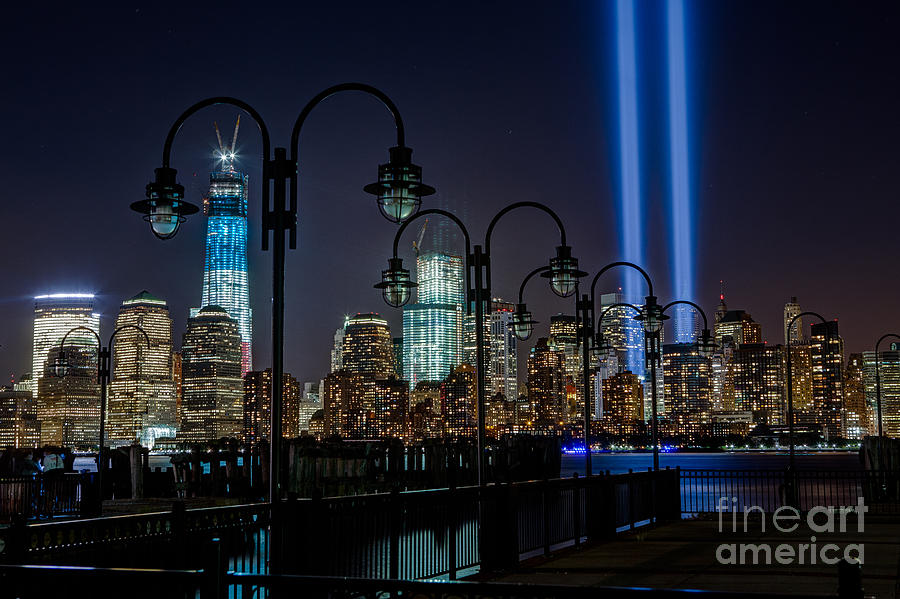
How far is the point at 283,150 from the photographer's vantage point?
12188 mm

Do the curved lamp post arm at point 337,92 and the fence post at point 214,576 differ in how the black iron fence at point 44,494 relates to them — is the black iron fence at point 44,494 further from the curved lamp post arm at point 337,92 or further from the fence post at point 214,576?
the fence post at point 214,576

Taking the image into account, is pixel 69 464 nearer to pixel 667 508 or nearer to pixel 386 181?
pixel 667 508

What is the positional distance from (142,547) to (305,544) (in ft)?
6.67

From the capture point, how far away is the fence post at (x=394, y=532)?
1246 cm

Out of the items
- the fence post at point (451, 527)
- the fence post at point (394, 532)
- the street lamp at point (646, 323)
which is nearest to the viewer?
the fence post at point (394, 532)

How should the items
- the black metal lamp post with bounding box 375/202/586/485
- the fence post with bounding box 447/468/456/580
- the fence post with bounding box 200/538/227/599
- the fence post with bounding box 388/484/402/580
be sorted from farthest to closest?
the black metal lamp post with bounding box 375/202/586/485 < the fence post with bounding box 447/468/456/580 < the fence post with bounding box 388/484/402/580 < the fence post with bounding box 200/538/227/599

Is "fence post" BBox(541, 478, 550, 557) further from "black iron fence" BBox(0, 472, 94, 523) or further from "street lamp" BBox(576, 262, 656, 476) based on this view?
"black iron fence" BBox(0, 472, 94, 523)

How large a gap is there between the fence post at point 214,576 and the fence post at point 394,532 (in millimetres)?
7001

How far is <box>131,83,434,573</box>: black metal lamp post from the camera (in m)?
11.2

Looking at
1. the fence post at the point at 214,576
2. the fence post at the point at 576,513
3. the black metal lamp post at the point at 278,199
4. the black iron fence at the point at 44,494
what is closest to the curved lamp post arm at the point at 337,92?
the black metal lamp post at the point at 278,199

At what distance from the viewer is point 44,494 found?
32.2m

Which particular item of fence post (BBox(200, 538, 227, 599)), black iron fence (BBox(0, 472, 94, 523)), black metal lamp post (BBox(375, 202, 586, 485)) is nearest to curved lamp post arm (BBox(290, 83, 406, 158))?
black metal lamp post (BBox(375, 202, 586, 485))

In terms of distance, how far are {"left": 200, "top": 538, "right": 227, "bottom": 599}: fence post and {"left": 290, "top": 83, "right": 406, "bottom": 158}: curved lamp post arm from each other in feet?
23.6

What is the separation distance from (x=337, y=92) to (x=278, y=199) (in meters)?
2.15
